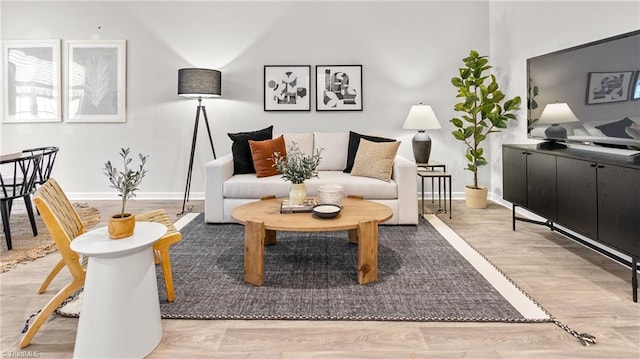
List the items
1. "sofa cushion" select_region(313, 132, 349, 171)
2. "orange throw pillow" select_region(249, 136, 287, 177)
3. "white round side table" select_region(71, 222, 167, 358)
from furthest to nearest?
"sofa cushion" select_region(313, 132, 349, 171), "orange throw pillow" select_region(249, 136, 287, 177), "white round side table" select_region(71, 222, 167, 358)

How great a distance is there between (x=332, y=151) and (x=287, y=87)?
4.17 feet

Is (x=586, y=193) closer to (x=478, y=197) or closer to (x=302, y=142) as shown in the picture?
(x=478, y=197)

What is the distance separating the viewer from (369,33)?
500 cm

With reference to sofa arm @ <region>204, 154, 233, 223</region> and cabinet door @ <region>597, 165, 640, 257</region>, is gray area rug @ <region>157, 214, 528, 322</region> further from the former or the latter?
cabinet door @ <region>597, 165, 640, 257</region>

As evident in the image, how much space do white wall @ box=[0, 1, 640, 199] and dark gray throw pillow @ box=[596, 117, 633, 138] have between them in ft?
7.85

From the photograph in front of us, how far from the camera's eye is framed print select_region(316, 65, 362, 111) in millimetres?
5004

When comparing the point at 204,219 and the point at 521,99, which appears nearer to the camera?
the point at 204,219

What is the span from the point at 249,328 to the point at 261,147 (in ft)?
7.84

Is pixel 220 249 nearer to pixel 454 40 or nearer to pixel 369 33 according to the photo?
pixel 369 33

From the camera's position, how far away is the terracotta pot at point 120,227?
5.43ft

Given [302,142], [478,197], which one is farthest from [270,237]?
[478,197]

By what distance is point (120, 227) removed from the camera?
1.67 meters

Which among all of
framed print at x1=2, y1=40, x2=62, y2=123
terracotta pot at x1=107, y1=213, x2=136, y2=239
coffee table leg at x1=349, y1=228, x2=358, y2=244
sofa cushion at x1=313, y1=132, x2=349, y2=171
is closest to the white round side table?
terracotta pot at x1=107, y1=213, x2=136, y2=239

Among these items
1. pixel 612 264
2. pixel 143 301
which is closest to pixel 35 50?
pixel 143 301
